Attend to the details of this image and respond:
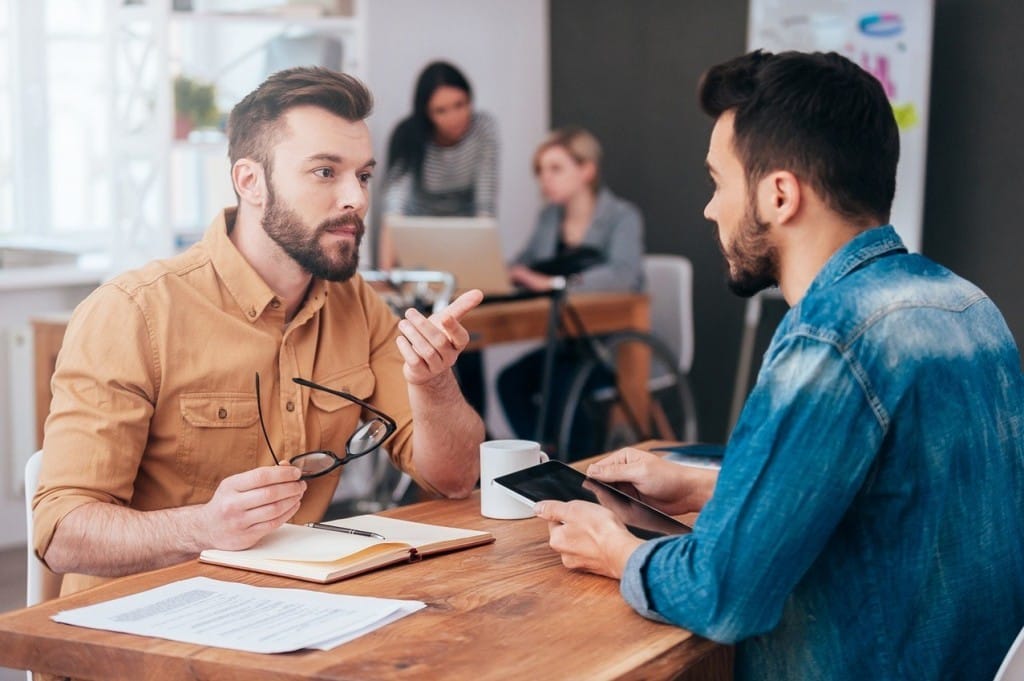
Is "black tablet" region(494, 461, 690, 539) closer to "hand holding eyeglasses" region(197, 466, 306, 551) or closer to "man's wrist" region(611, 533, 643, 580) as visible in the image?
"man's wrist" region(611, 533, 643, 580)

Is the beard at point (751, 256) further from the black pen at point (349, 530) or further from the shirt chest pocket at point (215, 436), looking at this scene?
the shirt chest pocket at point (215, 436)

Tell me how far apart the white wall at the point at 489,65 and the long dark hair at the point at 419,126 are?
0.16 meters

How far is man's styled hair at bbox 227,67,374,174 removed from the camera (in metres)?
2.08

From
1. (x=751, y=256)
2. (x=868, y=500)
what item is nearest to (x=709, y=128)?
(x=751, y=256)

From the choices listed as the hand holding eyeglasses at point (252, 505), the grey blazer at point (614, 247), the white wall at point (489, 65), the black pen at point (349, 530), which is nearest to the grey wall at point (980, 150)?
the grey blazer at point (614, 247)

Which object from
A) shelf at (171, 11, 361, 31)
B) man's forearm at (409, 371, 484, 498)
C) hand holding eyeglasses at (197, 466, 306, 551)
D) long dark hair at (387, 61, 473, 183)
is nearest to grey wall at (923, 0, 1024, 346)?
long dark hair at (387, 61, 473, 183)

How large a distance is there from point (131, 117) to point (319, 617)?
371cm

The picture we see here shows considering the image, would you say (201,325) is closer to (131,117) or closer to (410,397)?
(410,397)

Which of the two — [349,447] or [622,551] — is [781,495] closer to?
[622,551]

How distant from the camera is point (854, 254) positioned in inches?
59.2

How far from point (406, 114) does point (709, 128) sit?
1401mm

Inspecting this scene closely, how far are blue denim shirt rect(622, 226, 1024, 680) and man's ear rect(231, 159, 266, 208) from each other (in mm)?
941

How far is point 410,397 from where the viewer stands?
2.10 m

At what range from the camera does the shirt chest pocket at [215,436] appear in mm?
1962
